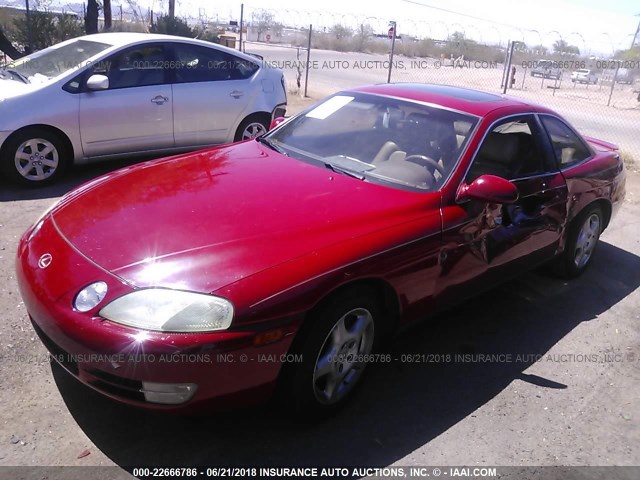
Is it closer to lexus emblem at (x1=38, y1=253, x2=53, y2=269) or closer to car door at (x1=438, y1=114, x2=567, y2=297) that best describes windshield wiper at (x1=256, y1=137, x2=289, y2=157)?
car door at (x1=438, y1=114, x2=567, y2=297)

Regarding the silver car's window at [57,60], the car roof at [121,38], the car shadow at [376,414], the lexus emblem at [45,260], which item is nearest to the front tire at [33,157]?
the silver car's window at [57,60]

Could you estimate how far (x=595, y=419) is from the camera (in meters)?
3.13

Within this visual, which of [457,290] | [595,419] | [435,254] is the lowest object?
[595,419]

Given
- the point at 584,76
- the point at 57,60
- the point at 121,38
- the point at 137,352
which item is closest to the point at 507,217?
the point at 137,352

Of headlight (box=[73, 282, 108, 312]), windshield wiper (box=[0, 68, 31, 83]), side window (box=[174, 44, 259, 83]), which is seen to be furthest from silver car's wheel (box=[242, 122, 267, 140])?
headlight (box=[73, 282, 108, 312])

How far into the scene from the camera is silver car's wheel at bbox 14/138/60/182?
18.4ft

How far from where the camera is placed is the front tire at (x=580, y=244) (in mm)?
4586

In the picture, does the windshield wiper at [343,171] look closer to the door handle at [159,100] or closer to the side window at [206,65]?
the door handle at [159,100]

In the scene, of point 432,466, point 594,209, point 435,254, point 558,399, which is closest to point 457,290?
point 435,254

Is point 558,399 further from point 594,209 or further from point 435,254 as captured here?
point 594,209

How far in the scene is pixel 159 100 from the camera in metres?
6.32

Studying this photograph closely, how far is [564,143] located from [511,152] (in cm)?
76

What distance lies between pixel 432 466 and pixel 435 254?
1087 mm

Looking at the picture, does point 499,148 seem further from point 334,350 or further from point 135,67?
point 135,67
